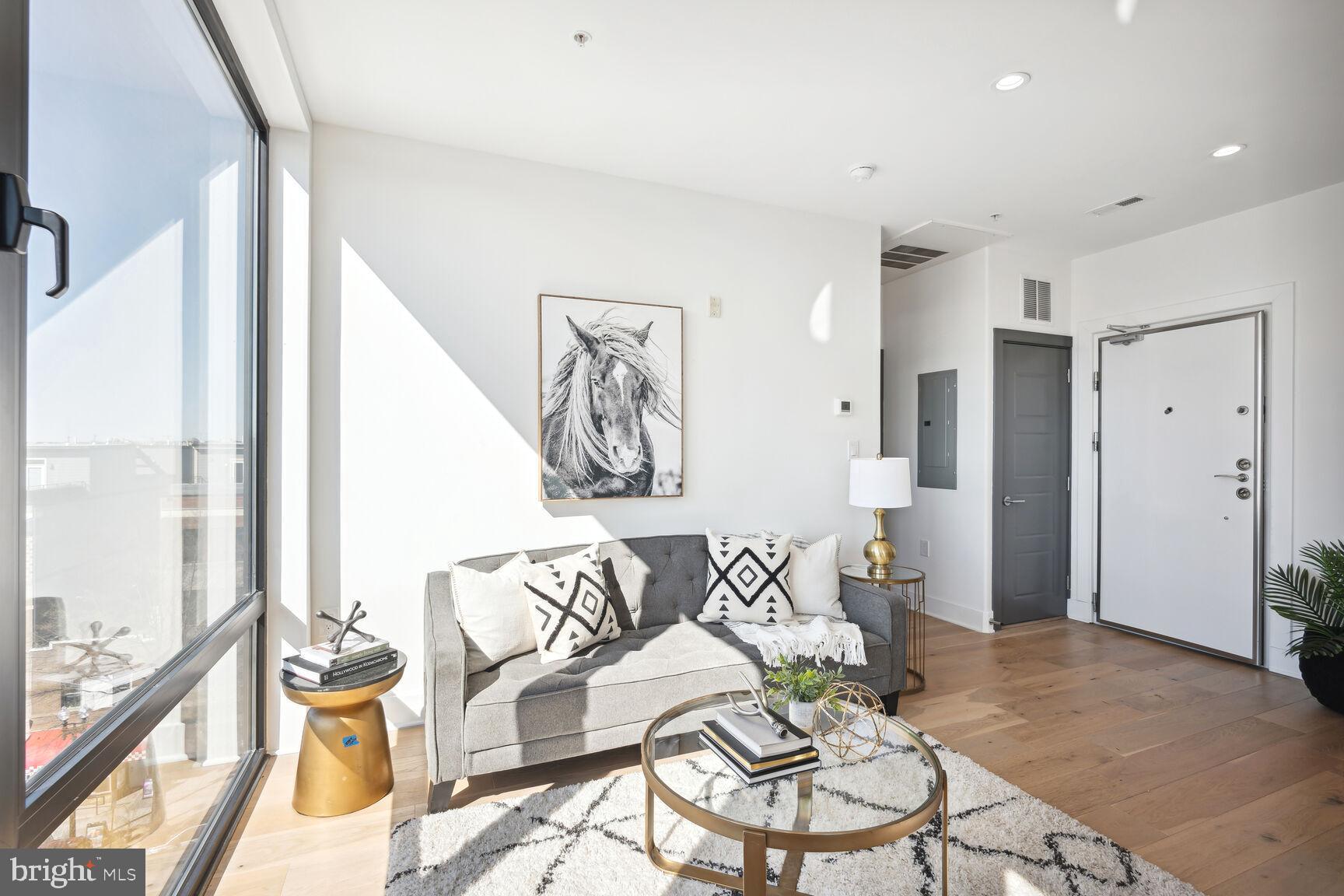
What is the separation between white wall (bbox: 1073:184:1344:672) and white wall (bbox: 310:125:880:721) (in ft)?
7.93

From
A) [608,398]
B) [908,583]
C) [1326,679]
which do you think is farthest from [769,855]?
[1326,679]

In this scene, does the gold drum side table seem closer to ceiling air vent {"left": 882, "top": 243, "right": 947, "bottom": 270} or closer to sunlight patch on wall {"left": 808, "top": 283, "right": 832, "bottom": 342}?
sunlight patch on wall {"left": 808, "top": 283, "right": 832, "bottom": 342}

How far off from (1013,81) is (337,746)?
3.37 m

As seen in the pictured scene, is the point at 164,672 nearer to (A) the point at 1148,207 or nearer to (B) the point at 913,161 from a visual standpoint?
(B) the point at 913,161

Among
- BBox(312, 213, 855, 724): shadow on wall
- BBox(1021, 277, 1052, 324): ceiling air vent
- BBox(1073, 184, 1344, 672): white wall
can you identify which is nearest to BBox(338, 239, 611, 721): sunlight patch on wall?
BBox(312, 213, 855, 724): shadow on wall

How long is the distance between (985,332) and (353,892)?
4.44 m

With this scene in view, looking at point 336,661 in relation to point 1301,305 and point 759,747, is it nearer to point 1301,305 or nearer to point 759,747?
point 759,747

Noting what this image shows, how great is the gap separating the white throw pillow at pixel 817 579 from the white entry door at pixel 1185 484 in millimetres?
2494

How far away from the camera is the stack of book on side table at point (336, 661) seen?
7.14 feet

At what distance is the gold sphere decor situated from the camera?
181 centimetres

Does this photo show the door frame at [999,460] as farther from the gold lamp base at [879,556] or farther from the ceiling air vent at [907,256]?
the gold lamp base at [879,556]

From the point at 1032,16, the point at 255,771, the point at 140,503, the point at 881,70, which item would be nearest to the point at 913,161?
the point at 881,70

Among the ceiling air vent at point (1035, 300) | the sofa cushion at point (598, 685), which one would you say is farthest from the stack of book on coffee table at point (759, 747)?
the ceiling air vent at point (1035, 300)

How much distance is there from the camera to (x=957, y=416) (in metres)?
4.62
